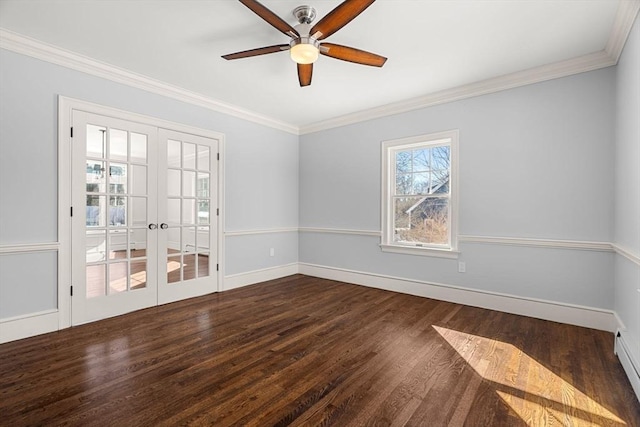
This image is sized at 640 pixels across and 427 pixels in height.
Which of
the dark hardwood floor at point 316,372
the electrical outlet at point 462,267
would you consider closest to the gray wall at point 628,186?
the dark hardwood floor at point 316,372

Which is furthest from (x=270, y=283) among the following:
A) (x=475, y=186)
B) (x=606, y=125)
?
(x=606, y=125)

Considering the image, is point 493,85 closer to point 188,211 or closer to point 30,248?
point 188,211

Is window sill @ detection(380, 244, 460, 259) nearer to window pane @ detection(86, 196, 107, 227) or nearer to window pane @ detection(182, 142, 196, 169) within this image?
window pane @ detection(182, 142, 196, 169)

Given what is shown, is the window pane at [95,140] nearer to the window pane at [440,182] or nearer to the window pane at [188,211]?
the window pane at [188,211]

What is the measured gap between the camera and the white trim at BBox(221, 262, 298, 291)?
435 centimetres

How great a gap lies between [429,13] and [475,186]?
203cm

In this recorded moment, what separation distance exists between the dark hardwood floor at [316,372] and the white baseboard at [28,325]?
96mm

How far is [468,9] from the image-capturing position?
2252 mm

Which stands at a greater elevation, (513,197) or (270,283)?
(513,197)

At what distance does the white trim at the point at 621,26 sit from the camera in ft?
6.98

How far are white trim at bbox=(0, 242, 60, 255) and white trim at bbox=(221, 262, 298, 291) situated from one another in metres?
1.95

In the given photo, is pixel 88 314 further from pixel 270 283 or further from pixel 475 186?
pixel 475 186

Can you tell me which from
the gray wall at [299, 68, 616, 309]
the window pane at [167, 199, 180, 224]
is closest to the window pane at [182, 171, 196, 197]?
the window pane at [167, 199, 180, 224]

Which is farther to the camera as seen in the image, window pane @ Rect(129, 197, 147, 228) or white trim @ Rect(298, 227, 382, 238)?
white trim @ Rect(298, 227, 382, 238)
